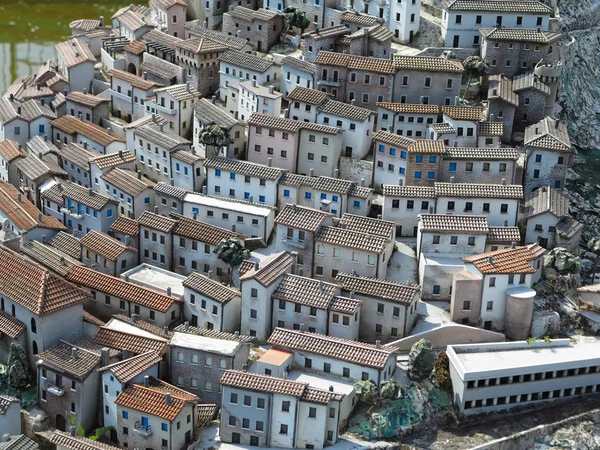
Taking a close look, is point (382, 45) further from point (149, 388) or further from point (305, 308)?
point (149, 388)

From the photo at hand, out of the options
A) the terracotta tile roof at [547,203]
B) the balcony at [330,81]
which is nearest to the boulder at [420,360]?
the terracotta tile roof at [547,203]

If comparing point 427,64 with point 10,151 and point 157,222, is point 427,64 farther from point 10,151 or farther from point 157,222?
point 10,151

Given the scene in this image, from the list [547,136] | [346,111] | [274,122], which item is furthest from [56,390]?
[547,136]

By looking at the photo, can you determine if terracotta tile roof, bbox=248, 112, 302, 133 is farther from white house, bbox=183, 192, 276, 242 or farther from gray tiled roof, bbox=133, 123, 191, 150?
white house, bbox=183, 192, 276, 242

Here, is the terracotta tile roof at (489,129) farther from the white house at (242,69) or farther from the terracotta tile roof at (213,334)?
the terracotta tile roof at (213,334)

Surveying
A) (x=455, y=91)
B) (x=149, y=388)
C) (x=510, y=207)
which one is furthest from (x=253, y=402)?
(x=455, y=91)

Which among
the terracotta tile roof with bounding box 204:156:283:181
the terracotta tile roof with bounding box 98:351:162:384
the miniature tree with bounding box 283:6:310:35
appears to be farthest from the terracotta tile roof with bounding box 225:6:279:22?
the terracotta tile roof with bounding box 98:351:162:384
